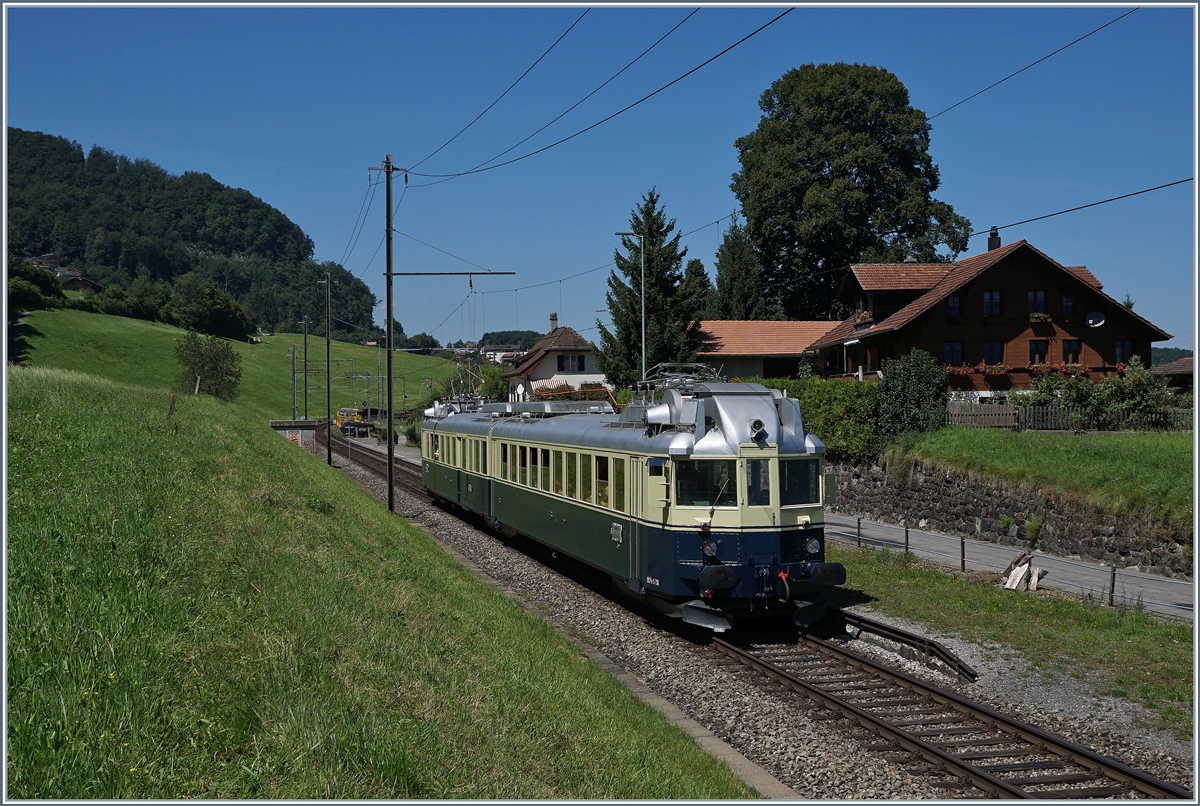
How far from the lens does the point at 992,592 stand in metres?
15.4

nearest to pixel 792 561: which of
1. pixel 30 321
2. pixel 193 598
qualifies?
pixel 193 598

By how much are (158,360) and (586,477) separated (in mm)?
77366

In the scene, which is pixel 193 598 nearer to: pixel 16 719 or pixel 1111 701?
pixel 16 719

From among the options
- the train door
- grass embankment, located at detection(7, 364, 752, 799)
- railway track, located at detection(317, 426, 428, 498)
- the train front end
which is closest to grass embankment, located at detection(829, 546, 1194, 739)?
the train front end

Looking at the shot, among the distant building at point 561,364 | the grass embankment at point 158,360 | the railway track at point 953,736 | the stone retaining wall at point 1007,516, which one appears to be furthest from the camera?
the grass embankment at point 158,360

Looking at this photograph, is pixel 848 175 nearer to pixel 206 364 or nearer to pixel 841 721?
pixel 206 364

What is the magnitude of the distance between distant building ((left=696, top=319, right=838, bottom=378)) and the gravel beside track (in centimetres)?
3653

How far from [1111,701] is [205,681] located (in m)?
9.21

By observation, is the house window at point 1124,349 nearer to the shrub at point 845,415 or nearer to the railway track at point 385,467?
the shrub at point 845,415

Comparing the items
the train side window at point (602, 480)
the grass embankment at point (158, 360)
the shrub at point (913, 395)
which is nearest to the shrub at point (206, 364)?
the grass embankment at point (158, 360)

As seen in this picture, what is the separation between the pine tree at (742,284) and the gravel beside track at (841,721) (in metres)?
45.6

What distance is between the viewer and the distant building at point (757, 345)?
167 ft

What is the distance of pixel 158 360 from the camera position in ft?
269

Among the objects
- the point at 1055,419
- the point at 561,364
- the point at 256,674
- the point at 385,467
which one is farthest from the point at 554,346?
the point at 256,674
